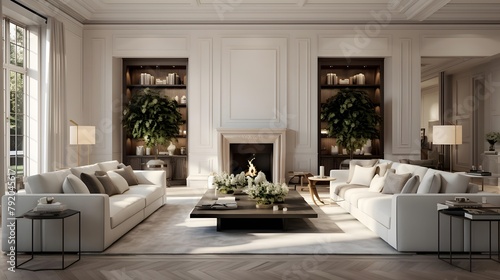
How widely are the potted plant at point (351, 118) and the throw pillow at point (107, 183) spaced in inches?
204

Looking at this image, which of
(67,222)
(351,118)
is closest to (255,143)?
(351,118)

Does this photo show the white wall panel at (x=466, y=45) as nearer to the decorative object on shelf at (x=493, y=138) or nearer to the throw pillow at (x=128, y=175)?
the decorative object on shelf at (x=493, y=138)

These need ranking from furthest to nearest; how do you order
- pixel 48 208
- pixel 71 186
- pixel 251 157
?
pixel 251 157 < pixel 71 186 < pixel 48 208

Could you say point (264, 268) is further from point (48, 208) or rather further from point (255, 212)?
point (48, 208)

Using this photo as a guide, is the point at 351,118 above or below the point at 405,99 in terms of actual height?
below

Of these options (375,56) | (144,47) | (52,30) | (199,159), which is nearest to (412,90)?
(375,56)

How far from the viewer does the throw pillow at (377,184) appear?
6344 mm

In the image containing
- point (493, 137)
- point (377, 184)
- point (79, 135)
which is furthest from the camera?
point (493, 137)

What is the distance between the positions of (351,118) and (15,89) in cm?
635

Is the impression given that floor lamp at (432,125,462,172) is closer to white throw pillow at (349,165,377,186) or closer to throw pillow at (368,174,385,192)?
white throw pillow at (349,165,377,186)

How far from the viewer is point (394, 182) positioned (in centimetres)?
600

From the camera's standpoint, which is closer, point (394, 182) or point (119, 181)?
point (394, 182)

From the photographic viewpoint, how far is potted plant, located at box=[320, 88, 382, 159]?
380 inches

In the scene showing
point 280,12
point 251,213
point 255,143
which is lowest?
point 251,213
